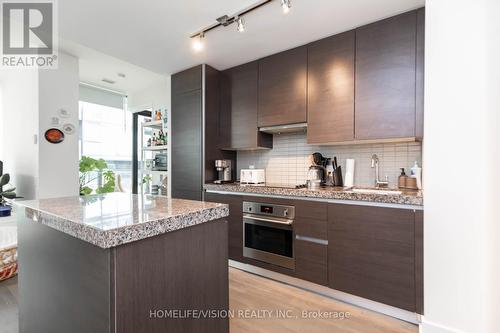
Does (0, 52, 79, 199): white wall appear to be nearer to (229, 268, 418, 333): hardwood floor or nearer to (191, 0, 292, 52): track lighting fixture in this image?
(191, 0, 292, 52): track lighting fixture

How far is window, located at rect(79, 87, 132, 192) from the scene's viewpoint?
4227mm

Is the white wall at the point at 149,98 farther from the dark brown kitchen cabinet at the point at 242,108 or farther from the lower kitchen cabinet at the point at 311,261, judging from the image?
the lower kitchen cabinet at the point at 311,261

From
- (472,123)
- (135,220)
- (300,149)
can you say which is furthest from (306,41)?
(135,220)

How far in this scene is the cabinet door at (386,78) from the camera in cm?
190

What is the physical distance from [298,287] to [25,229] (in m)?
2.07

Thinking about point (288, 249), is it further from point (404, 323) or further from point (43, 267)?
point (43, 267)

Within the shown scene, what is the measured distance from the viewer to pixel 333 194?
1.98 metres

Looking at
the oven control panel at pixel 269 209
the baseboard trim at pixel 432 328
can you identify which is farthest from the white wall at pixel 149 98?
the baseboard trim at pixel 432 328

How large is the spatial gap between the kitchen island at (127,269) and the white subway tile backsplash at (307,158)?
71.3 inches

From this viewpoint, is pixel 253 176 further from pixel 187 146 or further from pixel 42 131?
pixel 42 131

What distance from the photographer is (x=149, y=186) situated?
14.2ft

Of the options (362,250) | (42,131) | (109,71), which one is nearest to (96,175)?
(42,131)

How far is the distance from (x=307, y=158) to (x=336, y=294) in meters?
1.38

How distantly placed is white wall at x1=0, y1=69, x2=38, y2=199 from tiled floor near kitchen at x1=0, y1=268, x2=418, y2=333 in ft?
4.53
